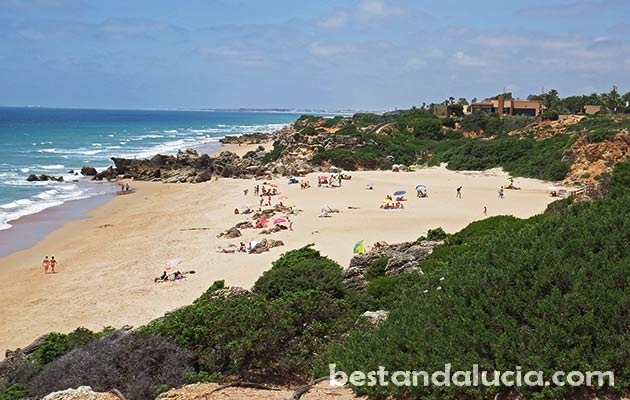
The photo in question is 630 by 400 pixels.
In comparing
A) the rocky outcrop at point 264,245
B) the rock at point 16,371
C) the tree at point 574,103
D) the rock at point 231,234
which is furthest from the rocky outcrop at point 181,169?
the tree at point 574,103

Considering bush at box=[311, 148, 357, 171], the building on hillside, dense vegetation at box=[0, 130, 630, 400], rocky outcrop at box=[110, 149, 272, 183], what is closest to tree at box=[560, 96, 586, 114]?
the building on hillside

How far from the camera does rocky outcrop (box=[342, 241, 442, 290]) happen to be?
12559 millimetres

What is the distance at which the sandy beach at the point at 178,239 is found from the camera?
16.2 metres

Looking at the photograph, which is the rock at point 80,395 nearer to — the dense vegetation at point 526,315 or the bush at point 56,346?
the dense vegetation at point 526,315

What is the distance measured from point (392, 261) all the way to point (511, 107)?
81.2 m

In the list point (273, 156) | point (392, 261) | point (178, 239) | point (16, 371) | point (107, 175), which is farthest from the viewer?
point (273, 156)

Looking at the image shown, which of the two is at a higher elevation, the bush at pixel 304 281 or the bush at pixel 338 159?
the bush at pixel 304 281

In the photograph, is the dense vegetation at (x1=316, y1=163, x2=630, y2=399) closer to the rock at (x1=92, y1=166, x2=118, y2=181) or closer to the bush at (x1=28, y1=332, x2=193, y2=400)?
the bush at (x1=28, y1=332, x2=193, y2=400)

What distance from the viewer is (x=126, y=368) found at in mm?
6918

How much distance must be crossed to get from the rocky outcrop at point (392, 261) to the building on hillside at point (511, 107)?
7647 centimetres

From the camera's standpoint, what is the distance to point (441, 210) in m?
29.1

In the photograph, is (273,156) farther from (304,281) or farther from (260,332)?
(260,332)

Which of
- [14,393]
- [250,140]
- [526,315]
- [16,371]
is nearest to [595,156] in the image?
[526,315]

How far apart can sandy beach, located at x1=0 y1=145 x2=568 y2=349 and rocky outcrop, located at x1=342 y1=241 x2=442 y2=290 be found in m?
4.19
